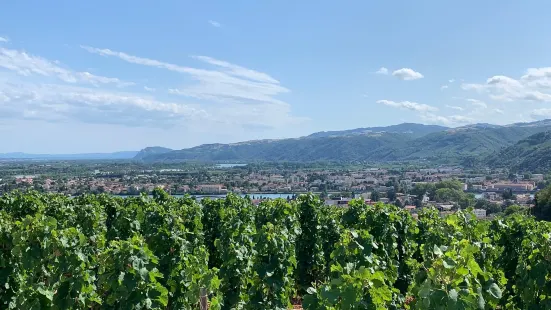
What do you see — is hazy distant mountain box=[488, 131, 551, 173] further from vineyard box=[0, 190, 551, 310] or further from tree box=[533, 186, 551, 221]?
vineyard box=[0, 190, 551, 310]

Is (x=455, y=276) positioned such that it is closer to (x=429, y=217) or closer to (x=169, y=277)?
(x=169, y=277)

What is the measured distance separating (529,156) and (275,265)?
174958mm

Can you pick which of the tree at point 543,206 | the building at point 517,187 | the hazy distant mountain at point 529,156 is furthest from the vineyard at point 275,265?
the hazy distant mountain at point 529,156

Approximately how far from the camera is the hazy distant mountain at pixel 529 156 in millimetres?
142812

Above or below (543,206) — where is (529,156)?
above

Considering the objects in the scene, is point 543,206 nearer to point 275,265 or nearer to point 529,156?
point 275,265

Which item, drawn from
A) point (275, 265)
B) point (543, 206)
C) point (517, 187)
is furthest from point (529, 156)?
point (275, 265)

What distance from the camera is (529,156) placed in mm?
156500

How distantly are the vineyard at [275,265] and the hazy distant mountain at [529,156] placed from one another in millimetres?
144575

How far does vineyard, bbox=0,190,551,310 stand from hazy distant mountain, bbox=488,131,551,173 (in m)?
145

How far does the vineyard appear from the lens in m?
5.34

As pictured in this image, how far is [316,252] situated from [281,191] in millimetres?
94057

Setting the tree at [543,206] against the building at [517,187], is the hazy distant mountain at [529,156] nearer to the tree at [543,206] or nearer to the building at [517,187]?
the building at [517,187]

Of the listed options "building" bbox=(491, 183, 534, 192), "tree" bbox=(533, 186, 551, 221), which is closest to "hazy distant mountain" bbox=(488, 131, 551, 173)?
"building" bbox=(491, 183, 534, 192)
